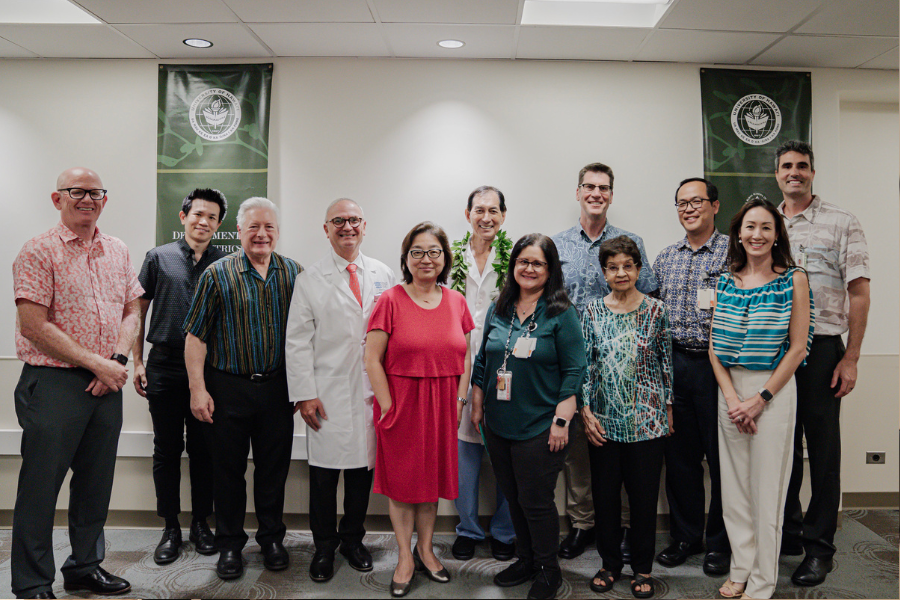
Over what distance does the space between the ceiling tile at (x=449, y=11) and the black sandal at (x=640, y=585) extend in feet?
10.2

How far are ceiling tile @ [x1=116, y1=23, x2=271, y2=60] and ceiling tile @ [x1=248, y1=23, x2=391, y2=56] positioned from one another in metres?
0.13

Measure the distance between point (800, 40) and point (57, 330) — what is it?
14.8ft

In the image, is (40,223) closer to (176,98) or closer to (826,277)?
(176,98)

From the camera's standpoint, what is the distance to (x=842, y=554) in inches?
119

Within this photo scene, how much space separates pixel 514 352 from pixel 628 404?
609 mm

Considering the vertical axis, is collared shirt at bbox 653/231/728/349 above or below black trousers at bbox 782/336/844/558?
above

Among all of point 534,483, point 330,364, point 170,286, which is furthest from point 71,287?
point 534,483

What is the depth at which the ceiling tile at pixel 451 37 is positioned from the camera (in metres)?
3.13

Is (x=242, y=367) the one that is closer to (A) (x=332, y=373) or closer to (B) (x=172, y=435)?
(A) (x=332, y=373)

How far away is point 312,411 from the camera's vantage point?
2.62m

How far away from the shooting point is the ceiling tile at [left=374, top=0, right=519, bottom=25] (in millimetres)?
2854

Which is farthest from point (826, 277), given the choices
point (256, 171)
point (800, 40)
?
point (256, 171)

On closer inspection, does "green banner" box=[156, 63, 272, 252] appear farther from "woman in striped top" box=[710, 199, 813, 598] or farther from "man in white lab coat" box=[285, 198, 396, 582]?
"woman in striped top" box=[710, 199, 813, 598]

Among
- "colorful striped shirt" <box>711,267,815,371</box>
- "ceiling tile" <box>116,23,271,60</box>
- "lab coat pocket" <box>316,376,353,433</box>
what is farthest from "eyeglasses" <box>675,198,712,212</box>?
"ceiling tile" <box>116,23,271,60</box>
